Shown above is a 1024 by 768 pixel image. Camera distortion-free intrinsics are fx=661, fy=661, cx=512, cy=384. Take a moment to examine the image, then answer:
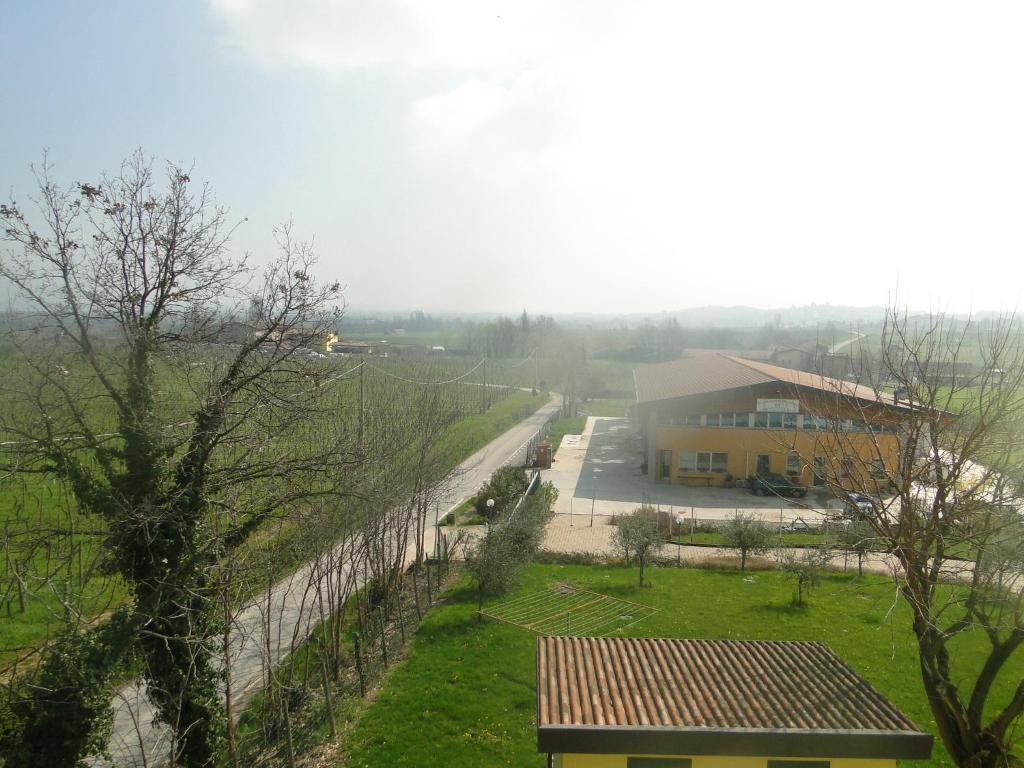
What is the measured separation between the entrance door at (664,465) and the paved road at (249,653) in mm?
9264

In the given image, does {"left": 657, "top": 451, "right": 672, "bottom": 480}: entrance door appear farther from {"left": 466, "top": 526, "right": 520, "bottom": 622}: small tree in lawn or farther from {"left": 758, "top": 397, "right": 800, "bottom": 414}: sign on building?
{"left": 466, "top": 526, "right": 520, "bottom": 622}: small tree in lawn

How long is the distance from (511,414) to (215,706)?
36908 mm

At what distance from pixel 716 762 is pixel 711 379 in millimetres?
24515

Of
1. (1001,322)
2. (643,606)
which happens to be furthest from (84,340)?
(643,606)

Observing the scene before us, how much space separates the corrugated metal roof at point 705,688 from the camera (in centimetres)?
602

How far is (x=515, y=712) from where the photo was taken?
920 cm

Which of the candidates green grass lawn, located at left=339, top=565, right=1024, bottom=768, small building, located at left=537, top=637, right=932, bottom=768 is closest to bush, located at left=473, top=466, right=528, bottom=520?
green grass lawn, located at left=339, top=565, right=1024, bottom=768

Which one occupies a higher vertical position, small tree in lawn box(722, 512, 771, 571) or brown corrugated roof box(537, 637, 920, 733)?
brown corrugated roof box(537, 637, 920, 733)

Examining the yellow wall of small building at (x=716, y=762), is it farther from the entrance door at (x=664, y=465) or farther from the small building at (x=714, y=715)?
the entrance door at (x=664, y=465)

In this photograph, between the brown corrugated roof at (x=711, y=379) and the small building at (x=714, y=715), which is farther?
the brown corrugated roof at (x=711, y=379)

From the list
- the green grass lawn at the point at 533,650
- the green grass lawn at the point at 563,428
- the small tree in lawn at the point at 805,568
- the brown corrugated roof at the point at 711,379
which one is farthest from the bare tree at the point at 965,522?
the green grass lawn at the point at 563,428

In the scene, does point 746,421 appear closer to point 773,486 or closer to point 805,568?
point 773,486

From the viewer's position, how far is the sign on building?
2450 centimetres

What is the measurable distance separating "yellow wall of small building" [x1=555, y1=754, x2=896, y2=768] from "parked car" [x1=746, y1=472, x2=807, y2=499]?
58.5ft
